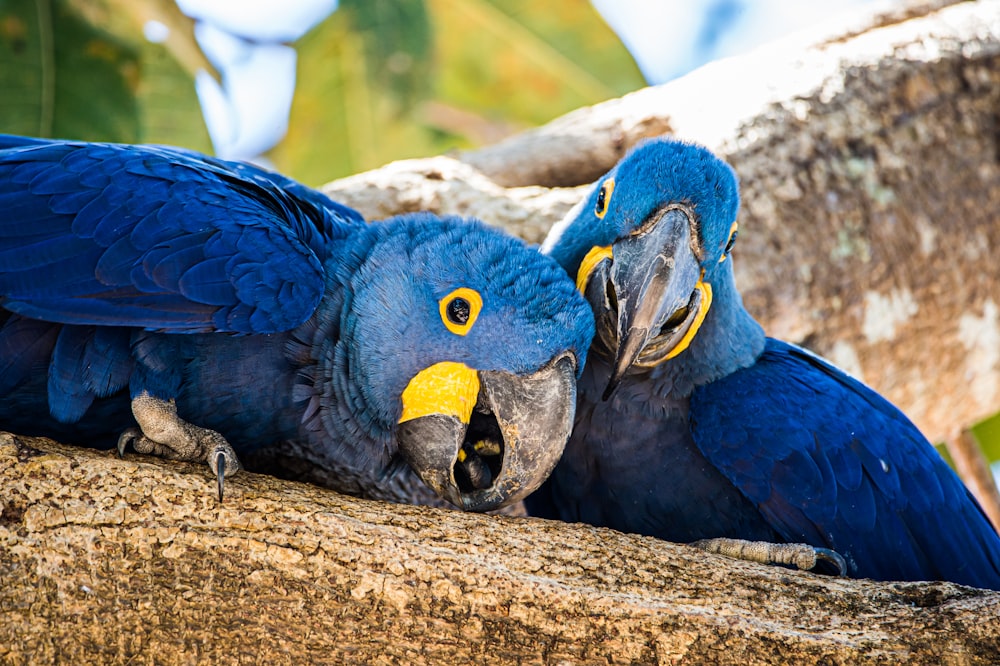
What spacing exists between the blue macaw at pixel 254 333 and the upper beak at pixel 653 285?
0.14 metres

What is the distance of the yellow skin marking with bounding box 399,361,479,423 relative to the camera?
2596mm

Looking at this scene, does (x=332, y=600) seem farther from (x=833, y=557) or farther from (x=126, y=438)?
(x=833, y=557)

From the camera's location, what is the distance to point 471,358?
103 inches

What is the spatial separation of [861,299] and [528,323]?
7.68ft

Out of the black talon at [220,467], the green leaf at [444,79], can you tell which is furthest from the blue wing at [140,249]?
the green leaf at [444,79]

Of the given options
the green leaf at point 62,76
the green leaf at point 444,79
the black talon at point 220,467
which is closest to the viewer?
the black talon at point 220,467

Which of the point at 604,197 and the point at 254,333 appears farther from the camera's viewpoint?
the point at 604,197

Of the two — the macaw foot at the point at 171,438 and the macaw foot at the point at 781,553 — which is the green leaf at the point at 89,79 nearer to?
the macaw foot at the point at 171,438

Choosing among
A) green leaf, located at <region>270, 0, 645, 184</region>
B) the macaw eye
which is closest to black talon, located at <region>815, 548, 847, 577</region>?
the macaw eye

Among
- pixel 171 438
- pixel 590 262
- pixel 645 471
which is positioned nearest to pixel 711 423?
pixel 645 471

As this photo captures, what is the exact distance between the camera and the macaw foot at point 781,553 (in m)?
2.79

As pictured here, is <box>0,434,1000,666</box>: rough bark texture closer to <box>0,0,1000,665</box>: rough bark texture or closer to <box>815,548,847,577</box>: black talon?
<box>0,0,1000,665</box>: rough bark texture

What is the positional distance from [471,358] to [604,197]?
806mm

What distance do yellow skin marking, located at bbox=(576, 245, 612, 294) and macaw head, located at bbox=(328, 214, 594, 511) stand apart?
0.30m
